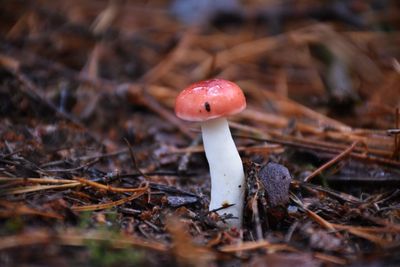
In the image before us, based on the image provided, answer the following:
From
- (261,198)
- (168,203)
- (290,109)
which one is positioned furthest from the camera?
(290,109)

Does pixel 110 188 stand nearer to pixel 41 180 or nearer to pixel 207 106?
pixel 41 180

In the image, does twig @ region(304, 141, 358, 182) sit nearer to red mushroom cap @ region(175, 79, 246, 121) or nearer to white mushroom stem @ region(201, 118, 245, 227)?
white mushroom stem @ region(201, 118, 245, 227)

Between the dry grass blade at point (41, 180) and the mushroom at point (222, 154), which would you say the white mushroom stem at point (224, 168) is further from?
the dry grass blade at point (41, 180)

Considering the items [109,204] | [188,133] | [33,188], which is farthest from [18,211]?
[188,133]

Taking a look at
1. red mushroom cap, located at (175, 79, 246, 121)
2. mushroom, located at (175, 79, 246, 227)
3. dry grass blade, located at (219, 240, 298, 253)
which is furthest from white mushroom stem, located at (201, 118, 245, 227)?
dry grass blade, located at (219, 240, 298, 253)

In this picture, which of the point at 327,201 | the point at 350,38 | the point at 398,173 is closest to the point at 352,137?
the point at 398,173

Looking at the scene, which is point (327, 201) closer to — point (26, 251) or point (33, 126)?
point (26, 251)
